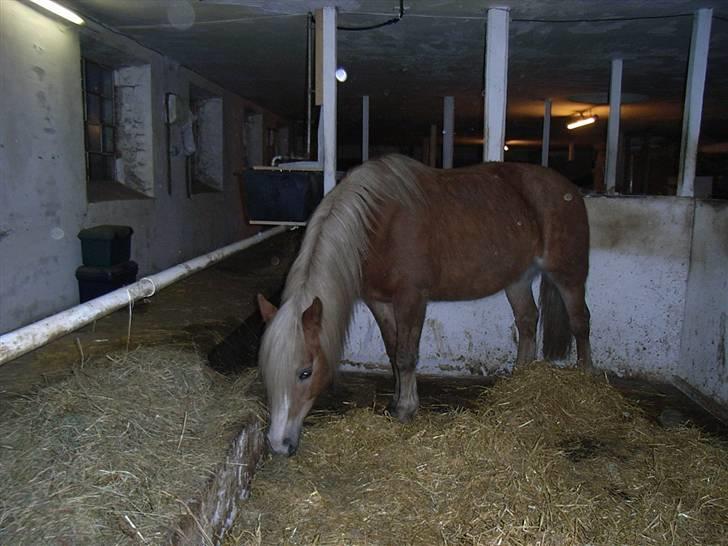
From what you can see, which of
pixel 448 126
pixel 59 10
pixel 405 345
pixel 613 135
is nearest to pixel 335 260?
pixel 405 345

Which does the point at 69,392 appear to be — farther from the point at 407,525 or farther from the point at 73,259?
the point at 73,259

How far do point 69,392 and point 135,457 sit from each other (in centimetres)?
48

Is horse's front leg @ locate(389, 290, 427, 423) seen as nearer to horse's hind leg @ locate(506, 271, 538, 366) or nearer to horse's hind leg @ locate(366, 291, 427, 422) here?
horse's hind leg @ locate(366, 291, 427, 422)

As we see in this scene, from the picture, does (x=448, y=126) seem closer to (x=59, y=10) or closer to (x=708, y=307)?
(x=708, y=307)

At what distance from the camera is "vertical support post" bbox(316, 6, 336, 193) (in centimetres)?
391

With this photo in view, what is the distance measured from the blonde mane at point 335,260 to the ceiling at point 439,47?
1.60 meters

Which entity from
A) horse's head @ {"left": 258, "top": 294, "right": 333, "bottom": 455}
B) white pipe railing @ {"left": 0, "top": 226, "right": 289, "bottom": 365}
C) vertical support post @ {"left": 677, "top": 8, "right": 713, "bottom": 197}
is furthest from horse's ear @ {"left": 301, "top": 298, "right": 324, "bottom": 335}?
vertical support post @ {"left": 677, "top": 8, "right": 713, "bottom": 197}

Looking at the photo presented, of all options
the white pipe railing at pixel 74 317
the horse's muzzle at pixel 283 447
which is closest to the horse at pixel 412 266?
the horse's muzzle at pixel 283 447

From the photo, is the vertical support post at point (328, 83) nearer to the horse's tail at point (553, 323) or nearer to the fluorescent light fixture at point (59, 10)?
the horse's tail at point (553, 323)

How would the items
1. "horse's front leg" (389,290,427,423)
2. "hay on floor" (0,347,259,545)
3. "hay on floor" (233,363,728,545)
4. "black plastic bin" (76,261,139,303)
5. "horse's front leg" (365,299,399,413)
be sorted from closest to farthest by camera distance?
"hay on floor" (0,347,259,545), "hay on floor" (233,363,728,545), "horse's front leg" (389,290,427,423), "horse's front leg" (365,299,399,413), "black plastic bin" (76,261,139,303)

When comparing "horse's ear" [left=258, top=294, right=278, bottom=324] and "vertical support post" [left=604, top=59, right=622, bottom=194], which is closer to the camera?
"horse's ear" [left=258, top=294, right=278, bottom=324]

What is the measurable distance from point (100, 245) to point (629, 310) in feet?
14.0

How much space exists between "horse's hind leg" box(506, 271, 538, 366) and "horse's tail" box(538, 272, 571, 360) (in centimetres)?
9

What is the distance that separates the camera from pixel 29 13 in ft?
13.1
